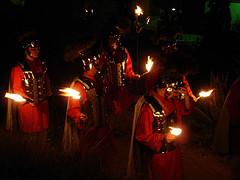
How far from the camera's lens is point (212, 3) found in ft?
66.8

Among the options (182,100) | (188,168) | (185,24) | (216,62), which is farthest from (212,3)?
(182,100)

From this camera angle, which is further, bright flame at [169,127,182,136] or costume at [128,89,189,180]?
costume at [128,89,189,180]

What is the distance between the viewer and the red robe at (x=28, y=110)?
6797 millimetres

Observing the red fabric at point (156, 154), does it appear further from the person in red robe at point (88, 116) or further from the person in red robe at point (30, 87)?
the person in red robe at point (30, 87)

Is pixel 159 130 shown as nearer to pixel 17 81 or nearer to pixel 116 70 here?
pixel 17 81

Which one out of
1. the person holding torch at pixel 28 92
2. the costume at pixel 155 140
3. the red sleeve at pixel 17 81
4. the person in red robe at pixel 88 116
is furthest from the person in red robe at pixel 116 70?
the costume at pixel 155 140

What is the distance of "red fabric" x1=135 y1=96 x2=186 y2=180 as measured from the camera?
4812mm

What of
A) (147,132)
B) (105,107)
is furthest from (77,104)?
(147,132)

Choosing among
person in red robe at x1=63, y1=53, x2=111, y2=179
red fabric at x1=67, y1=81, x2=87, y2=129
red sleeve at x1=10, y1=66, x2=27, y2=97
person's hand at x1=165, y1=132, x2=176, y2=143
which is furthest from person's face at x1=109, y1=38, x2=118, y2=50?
person's hand at x1=165, y1=132, x2=176, y2=143

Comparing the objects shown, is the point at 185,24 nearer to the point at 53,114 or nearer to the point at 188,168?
the point at 53,114

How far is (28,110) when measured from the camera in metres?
7.00

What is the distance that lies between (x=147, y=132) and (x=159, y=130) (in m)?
0.18

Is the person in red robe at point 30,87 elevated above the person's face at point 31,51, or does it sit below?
below

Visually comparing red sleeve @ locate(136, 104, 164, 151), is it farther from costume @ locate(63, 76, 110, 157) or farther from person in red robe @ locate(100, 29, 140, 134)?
person in red robe @ locate(100, 29, 140, 134)
